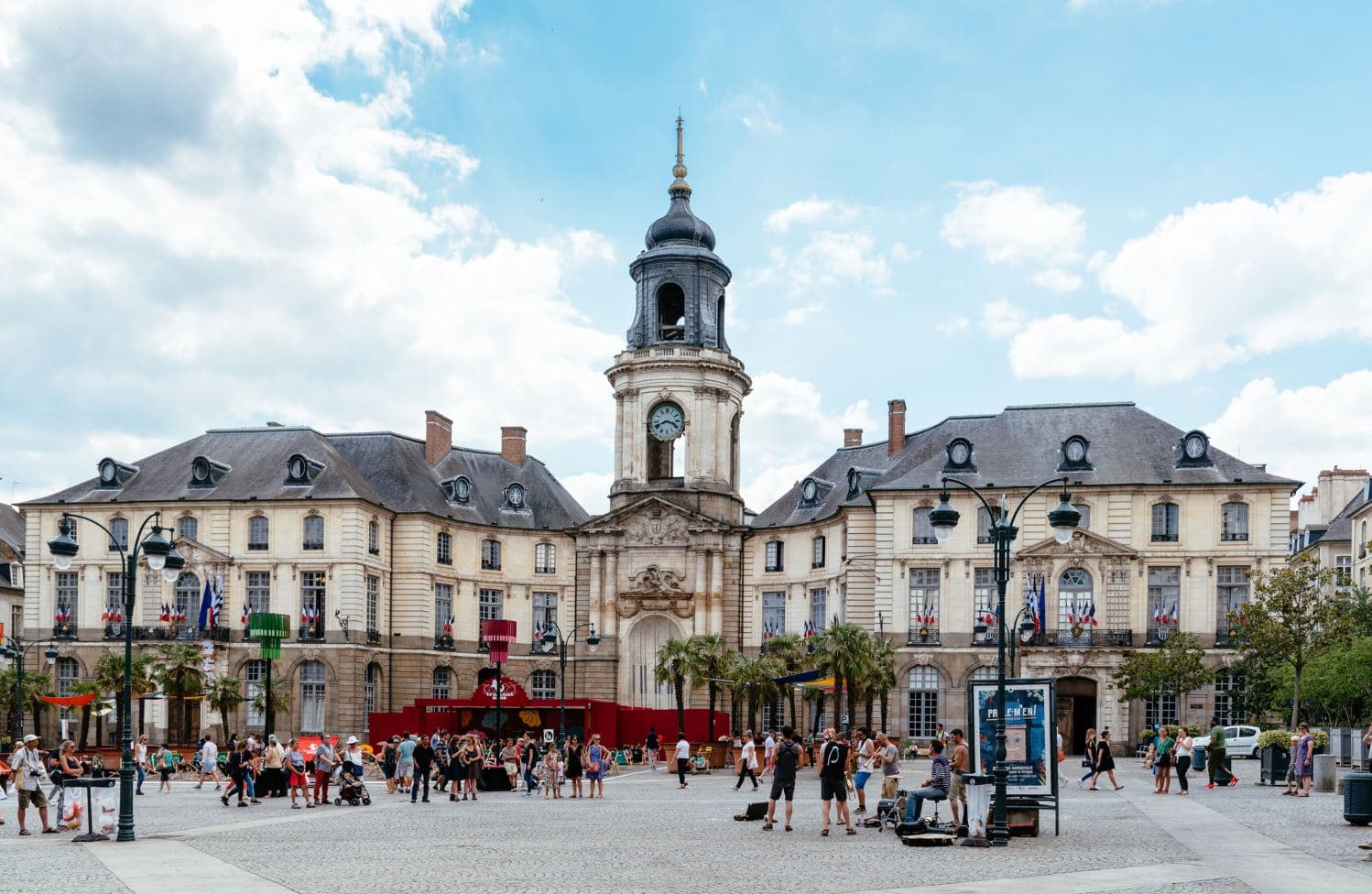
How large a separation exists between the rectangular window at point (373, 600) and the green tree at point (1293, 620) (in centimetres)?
3424

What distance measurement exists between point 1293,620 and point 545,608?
32623 millimetres

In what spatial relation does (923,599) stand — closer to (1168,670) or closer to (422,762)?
(1168,670)

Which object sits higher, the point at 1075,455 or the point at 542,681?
the point at 1075,455

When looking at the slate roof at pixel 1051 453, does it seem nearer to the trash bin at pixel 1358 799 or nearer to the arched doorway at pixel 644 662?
the arched doorway at pixel 644 662

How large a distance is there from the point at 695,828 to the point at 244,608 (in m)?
41.9

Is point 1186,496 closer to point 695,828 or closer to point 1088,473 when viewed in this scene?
point 1088,473

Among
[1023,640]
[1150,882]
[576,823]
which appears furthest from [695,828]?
[1023,640]

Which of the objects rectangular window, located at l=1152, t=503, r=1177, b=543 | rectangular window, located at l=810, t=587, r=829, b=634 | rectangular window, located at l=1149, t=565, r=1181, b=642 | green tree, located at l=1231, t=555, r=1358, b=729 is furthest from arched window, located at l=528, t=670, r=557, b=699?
green tree, located at l=1231, t=555, r=1358, b=729

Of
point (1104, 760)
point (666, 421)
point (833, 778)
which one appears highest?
point (666, 421)

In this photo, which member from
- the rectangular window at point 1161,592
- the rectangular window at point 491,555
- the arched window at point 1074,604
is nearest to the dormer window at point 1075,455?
the arched window at point 1074,604

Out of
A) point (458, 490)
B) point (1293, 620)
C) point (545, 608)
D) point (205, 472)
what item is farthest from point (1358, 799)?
point (205, 472)

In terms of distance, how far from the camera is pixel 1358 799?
2588cm

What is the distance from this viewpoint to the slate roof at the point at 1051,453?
60.3m

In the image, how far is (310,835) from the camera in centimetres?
2591
